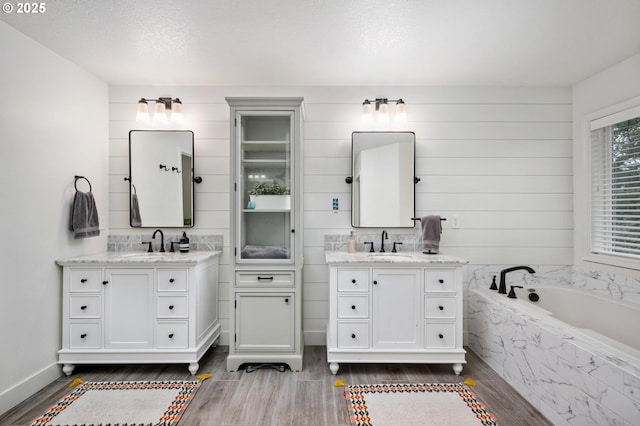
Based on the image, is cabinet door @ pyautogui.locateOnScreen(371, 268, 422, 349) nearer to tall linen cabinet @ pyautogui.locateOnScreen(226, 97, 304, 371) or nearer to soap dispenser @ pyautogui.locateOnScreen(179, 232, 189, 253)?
tall linen cabinet @ pyautogui.locateOnScreen(226, 97, 304, 371)

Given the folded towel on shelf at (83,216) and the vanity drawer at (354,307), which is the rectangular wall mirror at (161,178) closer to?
the folded towel on shelf at (83,216)

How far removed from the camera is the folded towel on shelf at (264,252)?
2658mm

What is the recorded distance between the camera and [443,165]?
3107 mm

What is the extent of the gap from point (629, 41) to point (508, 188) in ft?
4.39

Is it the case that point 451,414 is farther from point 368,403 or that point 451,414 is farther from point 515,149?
point 515,149

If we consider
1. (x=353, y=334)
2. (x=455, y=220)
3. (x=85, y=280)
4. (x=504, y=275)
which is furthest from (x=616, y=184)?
(x=85, y=280)

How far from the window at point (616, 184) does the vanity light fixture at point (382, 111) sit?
169 cm

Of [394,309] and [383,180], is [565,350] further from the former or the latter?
[383,180]

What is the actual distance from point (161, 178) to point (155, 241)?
0.61 m

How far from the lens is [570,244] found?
10.1 ft

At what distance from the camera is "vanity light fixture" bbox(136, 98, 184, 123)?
9.78 ft

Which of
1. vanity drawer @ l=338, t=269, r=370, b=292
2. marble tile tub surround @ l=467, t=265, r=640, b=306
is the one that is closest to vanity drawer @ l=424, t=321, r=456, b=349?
vanity drawer @ l=338, t=269, r=370, b=292

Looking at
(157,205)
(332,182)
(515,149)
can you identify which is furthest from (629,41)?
(157,205)

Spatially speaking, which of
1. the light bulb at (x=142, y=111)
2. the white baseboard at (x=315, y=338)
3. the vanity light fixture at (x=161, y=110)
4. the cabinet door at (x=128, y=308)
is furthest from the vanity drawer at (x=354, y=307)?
the light bulb at (x=142, y=111)
